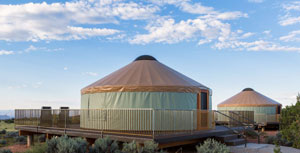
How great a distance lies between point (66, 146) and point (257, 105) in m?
17.1

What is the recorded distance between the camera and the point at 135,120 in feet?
33.3

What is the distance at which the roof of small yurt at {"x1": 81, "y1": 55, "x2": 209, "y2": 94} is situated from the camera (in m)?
10.8

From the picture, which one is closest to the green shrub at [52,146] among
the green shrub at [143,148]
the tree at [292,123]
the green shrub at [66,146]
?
the green shrub at [66,146]

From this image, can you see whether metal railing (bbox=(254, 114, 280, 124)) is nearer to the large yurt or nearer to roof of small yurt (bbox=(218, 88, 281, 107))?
roof of small yurt (bbox=(218, 88, 281, 107))

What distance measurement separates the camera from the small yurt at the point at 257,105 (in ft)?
68.0

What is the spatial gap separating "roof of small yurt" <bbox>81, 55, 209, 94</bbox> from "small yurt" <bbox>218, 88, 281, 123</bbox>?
10.6 metres

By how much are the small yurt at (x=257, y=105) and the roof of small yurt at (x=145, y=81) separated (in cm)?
1063

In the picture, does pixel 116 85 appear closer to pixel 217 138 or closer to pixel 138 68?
pixel 138 68

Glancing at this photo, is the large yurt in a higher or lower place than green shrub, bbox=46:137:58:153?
higher

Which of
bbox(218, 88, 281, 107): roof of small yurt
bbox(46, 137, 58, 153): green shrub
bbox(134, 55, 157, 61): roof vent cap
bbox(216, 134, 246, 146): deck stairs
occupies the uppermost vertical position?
bbox(134, 55, 157, 61): roof vent cap

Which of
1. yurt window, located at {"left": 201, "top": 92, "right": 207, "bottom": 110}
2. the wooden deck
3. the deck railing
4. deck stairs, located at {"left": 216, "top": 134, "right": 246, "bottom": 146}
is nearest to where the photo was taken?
the wooden deck

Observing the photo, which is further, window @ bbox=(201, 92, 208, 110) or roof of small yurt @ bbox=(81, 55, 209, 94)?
window @ bbox=(201, 92, 208, 110)

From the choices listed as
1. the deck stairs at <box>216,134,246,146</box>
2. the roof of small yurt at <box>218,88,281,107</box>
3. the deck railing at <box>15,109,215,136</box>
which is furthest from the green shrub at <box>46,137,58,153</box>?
the roof of small yurt at <box>218,88,281,107</box>

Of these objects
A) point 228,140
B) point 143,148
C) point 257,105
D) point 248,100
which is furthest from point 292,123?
point 248,100
